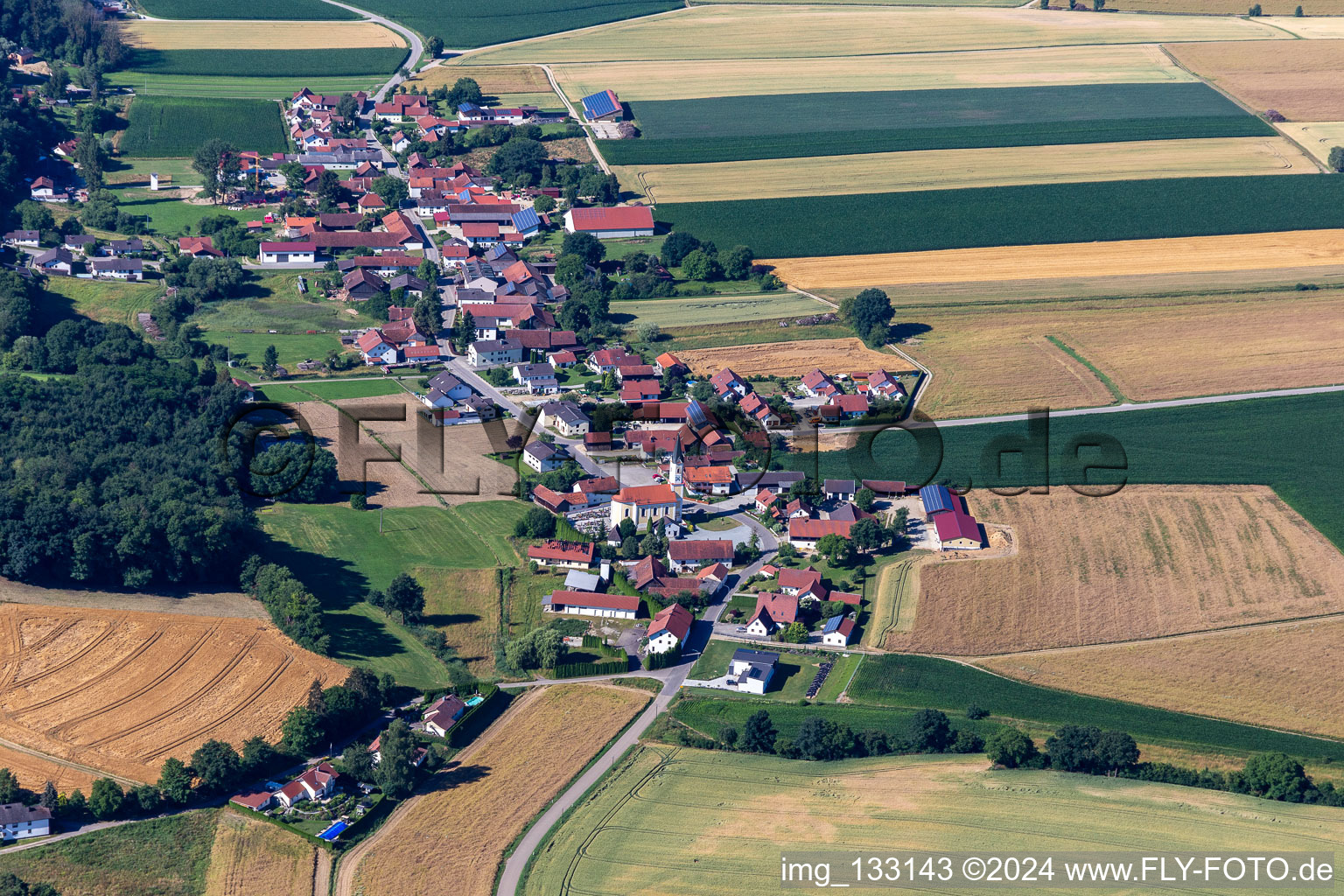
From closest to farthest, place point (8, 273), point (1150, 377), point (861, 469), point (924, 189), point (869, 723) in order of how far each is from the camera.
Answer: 1. point (869, 723)
2. point (861, 469)
3. point (1150, 377)
4. point (8, 273)
5. point (924, 189)

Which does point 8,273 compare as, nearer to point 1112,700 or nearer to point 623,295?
point 623,295

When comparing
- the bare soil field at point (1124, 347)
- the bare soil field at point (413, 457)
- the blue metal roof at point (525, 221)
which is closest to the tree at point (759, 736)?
the bare soil field at point (413, 457)

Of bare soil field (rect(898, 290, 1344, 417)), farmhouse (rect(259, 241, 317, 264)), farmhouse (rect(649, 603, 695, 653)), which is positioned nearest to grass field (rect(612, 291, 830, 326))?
bare soil field (rect(898, 290, 1344, 417))

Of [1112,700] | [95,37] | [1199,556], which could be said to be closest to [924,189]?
[1199,556]

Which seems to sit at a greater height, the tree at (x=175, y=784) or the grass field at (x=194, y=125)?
the grass field at (x=194, y=125)

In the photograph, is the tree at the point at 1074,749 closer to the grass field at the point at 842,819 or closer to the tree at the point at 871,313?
the grass field at the point at 842,819

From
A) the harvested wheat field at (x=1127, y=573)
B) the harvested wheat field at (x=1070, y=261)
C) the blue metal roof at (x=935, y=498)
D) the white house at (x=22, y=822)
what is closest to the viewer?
the white house at (x=22, y=822)
